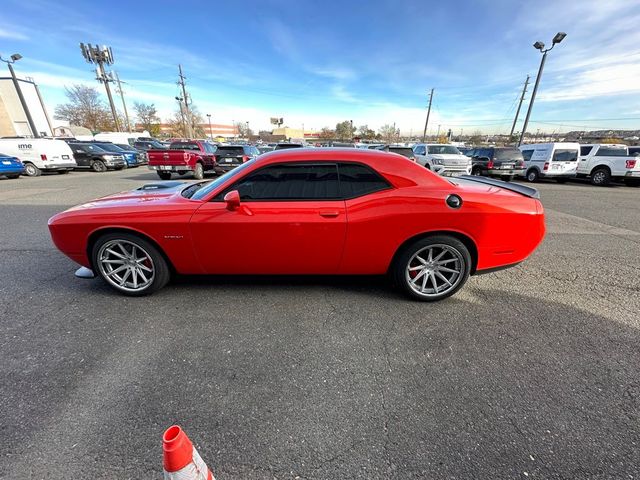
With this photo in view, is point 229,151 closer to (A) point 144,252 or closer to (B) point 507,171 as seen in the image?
(A) point 144,252

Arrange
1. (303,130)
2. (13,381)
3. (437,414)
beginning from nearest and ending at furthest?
(437,414) < (13,381) < (303,130)

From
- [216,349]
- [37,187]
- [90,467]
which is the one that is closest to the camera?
[90,467]

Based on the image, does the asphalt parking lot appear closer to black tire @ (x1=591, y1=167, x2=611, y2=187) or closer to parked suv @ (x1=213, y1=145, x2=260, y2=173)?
parked suv @ (x1=213, y1=145, x2=260, y2=173)

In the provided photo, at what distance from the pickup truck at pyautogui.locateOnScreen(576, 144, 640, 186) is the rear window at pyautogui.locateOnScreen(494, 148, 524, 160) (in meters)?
2.76

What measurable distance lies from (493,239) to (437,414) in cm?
192

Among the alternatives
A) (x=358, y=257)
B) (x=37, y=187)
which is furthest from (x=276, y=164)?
(x=37, y=187)

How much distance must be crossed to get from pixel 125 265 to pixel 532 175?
17376mm

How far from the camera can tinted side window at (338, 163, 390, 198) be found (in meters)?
2.98

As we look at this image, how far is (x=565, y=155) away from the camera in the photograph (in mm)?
13648

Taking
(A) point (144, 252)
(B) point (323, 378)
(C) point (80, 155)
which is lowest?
(C) point (80, 155)

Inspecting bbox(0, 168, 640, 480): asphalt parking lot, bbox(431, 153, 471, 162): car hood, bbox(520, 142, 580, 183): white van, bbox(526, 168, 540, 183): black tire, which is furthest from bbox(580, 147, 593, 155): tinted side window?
bbox(0, 168, 640, 480): asphalt parking lot

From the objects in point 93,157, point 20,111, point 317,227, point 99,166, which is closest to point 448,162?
point 317,227

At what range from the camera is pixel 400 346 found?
2518 mm

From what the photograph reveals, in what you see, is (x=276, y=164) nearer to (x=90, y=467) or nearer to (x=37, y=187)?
(x=90, y=467)
